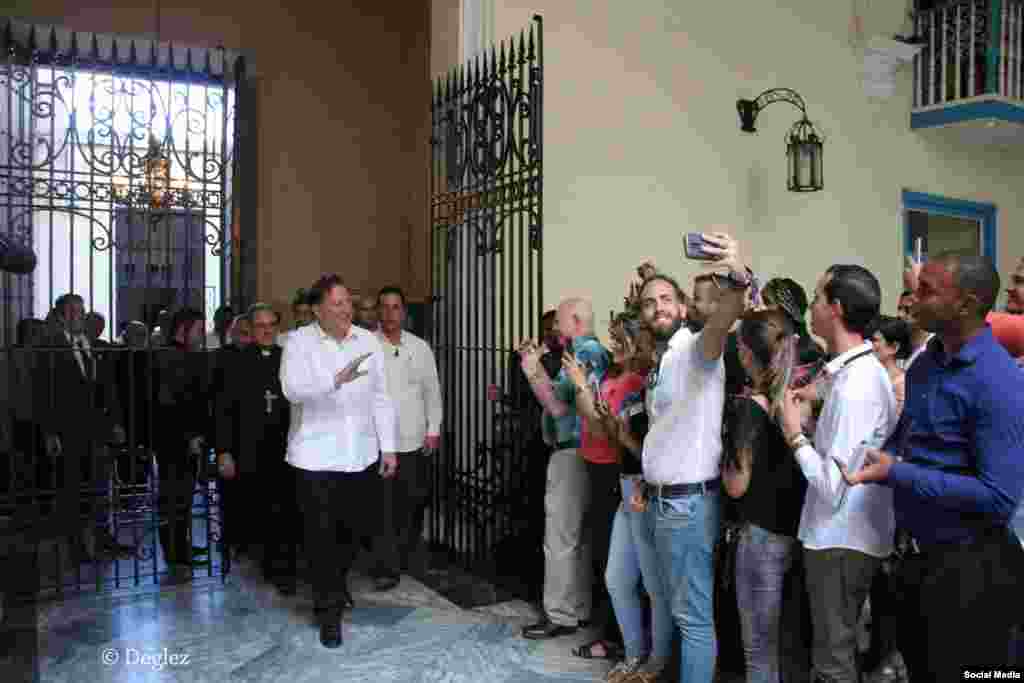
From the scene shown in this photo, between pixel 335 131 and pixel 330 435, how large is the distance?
369cm

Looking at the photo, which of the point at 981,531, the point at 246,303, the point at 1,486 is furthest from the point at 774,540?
the point at 246,303

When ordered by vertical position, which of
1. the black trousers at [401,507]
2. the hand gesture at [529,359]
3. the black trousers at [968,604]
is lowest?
the black trousers at [401,507]

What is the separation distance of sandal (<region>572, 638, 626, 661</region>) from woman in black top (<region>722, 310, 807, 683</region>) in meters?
0.79

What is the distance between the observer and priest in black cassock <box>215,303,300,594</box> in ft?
14.0

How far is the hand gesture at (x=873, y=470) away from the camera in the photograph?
2016mm

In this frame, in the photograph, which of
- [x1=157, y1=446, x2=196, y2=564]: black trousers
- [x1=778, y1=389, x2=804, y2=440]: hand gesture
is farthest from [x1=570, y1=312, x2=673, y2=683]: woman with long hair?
[x1=157, y1=446, x2=196, y2=564]: black trousers

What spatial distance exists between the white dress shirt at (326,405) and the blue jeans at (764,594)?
175 centimetres

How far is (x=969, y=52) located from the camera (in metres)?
6.65

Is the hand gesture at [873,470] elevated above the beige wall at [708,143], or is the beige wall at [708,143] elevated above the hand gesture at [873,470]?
the beige wall at [708,143]

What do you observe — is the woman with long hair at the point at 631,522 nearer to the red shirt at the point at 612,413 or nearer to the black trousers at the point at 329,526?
the red shirt at the point at 612,413

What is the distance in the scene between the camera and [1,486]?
4695mm

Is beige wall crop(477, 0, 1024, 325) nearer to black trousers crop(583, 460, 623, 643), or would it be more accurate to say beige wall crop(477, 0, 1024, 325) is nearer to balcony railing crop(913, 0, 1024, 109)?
balcony railing crop(913, 0, 1024, 109)

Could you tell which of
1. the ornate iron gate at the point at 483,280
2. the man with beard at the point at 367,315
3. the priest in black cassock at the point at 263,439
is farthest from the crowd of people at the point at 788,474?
the priest in black cassock at the point at 263,439

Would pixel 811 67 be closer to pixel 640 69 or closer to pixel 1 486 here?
pixel 640 69
